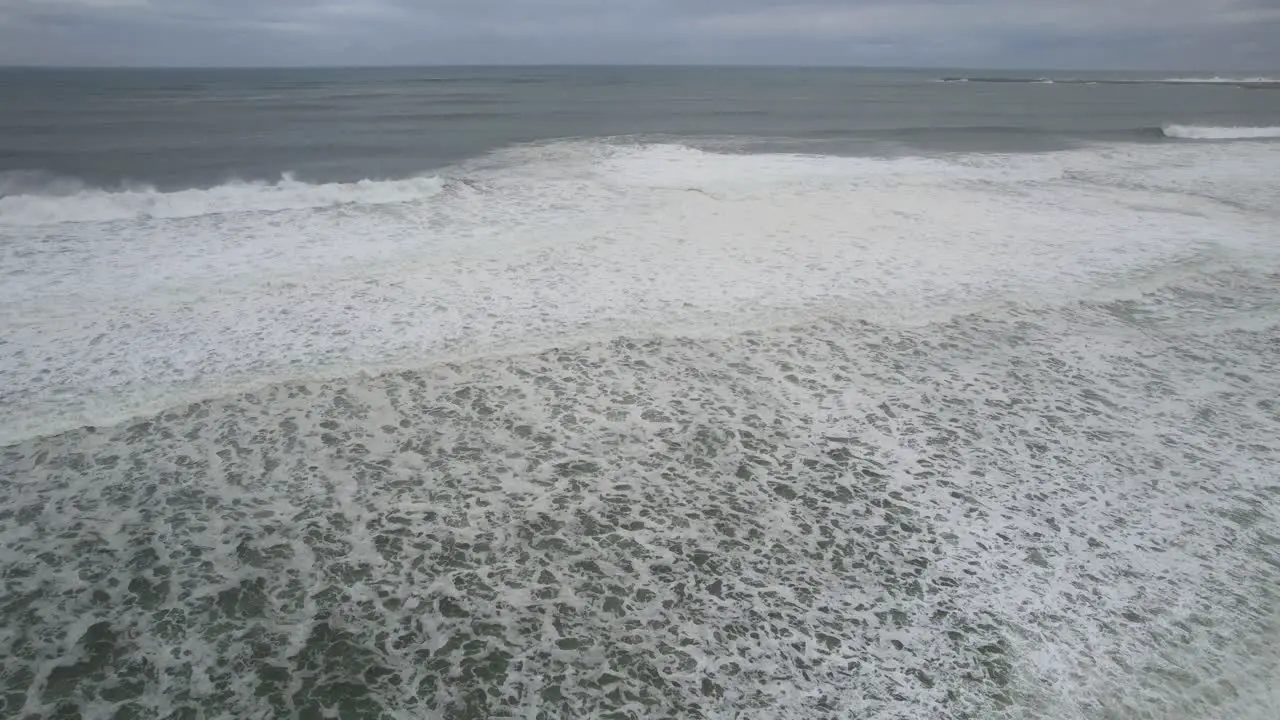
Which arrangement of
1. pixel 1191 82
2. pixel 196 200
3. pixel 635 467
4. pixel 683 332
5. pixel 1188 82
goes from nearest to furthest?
pixel 635 467 < pixel 683 332 < pixel 196 200 < pixel 1191 82 < pixel 1188 82

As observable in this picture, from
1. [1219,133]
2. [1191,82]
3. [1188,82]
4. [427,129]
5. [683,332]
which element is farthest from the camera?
[1188,82]

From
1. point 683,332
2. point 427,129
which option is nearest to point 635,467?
point 683,332

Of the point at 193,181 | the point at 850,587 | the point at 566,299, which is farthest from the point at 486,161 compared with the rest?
the point at 850,587

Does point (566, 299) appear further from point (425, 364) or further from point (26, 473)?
point (26, 473)

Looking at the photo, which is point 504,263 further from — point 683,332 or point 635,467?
point 635,467

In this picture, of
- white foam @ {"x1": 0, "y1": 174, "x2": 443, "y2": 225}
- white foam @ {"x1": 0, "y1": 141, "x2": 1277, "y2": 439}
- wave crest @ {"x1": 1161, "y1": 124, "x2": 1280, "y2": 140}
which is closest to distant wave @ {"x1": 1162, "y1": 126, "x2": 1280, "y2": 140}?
wave crest @ {"x1": 1161, "y1": 124, "x2": 1280, "y2": 140}

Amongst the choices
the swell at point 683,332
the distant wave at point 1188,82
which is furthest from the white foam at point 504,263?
the distant wave at point 1188,82

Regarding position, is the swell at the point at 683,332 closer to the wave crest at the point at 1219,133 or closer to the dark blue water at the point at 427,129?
the dark blue water at the point at 427,129
